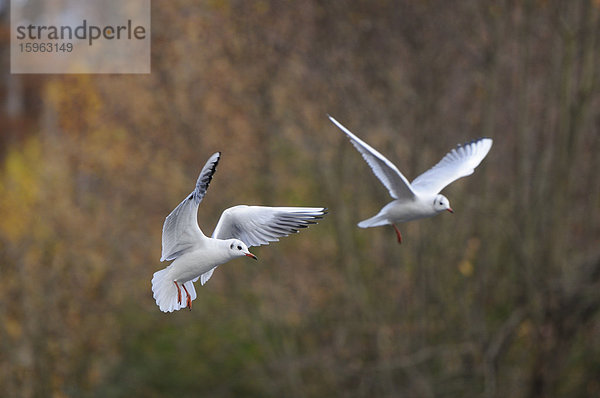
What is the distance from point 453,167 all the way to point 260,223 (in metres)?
1.72

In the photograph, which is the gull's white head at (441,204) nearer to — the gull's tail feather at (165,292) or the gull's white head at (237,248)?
the gull's white head at (237,248)

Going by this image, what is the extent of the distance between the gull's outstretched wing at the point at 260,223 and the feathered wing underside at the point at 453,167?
1.13m

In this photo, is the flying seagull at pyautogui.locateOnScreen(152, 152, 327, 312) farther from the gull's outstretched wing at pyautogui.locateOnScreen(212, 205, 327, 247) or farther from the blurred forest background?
the blurred forest background

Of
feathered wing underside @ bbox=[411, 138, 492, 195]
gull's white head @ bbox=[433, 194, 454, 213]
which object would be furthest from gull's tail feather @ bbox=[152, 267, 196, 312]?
feathered wing underside @ bbox=[411, 138, 492, 195]

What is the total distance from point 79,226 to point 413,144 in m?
7.54

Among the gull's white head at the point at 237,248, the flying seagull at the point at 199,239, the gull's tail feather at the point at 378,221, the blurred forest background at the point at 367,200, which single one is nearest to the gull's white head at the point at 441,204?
the gull's tail feather at the point at 378,221

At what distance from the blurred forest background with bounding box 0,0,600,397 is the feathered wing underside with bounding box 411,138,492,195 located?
6.54 metres

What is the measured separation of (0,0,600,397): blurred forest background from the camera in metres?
13.3

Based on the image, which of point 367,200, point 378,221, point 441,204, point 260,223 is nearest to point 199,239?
point 260,223

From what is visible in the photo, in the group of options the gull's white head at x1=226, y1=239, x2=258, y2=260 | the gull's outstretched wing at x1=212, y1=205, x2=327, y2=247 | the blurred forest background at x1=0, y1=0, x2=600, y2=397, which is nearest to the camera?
the gull's white head at x1=226, y1=239, x2=258, y2=260

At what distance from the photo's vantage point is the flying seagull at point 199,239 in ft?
12.1

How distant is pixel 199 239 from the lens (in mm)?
3883

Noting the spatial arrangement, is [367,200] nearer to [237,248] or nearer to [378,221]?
[378,221]

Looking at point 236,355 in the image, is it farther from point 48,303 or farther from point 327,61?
point 327,61
